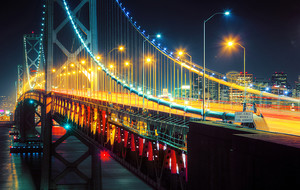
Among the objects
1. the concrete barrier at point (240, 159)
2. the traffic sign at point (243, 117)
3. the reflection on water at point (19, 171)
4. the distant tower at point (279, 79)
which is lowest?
the reflection on water at point (19, 171)

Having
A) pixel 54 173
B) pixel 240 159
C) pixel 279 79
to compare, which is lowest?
pixel 54 173

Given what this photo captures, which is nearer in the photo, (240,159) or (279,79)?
(240,159)

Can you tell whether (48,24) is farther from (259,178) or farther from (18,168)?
(259,178)

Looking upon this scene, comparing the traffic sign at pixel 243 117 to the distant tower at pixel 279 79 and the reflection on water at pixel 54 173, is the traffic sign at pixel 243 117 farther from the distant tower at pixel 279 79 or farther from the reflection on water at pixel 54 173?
the reflection on water at pixel 54 173

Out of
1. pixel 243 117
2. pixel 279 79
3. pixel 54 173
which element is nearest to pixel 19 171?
pixel 54 173

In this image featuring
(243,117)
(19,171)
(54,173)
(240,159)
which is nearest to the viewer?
(240,159)

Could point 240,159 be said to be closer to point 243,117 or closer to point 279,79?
point 243,117

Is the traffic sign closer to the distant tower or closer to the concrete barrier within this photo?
the concrete barrier

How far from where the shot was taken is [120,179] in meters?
25.6

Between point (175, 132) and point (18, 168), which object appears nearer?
point (175, 132)

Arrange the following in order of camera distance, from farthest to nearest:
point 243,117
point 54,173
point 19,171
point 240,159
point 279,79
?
point 19,171 → point 54,173 → point 279,79 → point 243,117 → point 240,159

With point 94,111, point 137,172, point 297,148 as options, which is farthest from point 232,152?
point 94,111

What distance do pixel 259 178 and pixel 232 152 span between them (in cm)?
68

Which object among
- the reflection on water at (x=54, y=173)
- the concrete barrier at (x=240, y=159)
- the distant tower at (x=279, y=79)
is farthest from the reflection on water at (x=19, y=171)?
the concrete barrier at (x=240, y=159)
